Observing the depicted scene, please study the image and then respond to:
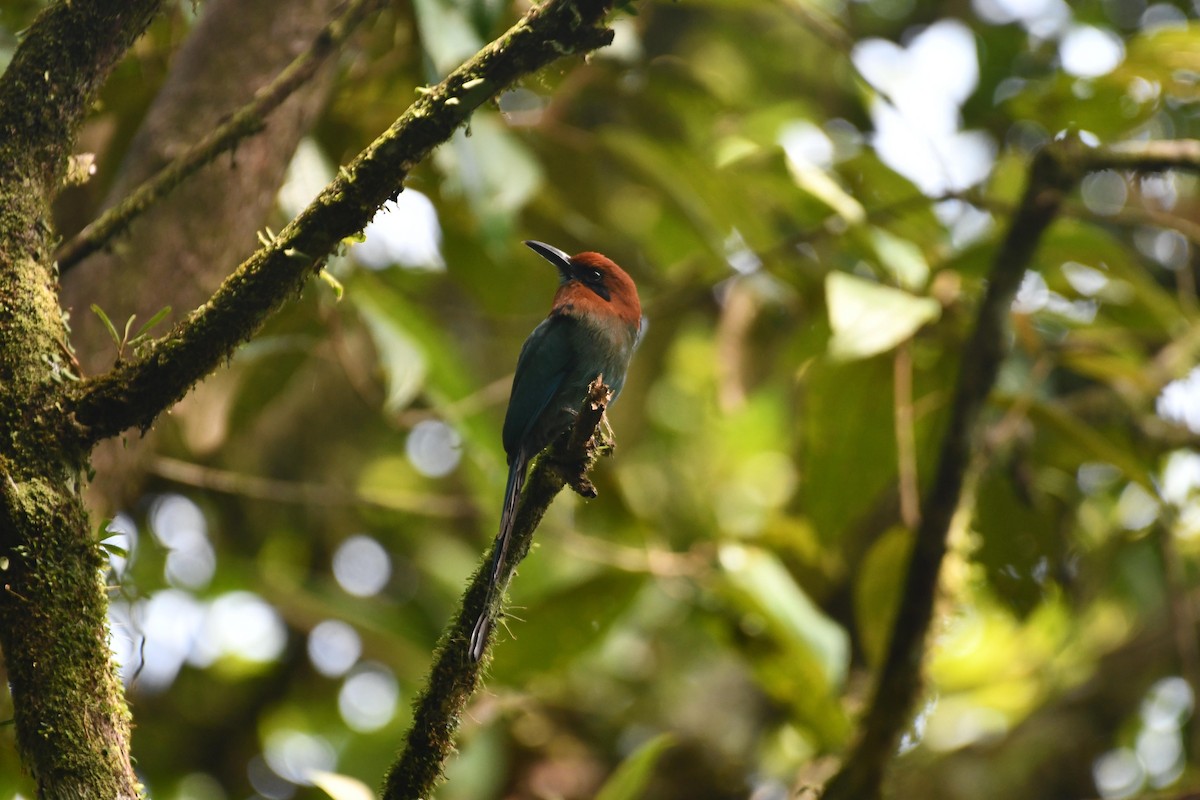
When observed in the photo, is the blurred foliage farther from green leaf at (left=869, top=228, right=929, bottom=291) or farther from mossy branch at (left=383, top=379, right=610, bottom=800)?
mossy branch at (left=383, top=379, right=610, bottom=800)

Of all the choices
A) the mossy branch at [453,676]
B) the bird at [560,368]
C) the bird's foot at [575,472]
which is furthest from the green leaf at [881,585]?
the mossy branch at [453,676]

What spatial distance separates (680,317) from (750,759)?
2265mm

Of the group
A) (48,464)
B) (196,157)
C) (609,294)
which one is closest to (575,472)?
(48,464)

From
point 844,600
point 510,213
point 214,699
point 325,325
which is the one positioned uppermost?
point 510,213

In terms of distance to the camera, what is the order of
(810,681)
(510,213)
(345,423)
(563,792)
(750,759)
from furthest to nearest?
1. (345,423)
2. (750,759)
3. (563,792)
4. (810,681)
5. (510,213)

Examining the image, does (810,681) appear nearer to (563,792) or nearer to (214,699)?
(563,792)

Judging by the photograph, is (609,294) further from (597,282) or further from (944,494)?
(944,494)

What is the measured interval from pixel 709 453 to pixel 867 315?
3971 mm

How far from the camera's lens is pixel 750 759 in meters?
5.24

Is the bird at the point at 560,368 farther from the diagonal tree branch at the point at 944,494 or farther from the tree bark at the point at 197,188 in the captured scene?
the diagonal tree branch at the point at 944,494

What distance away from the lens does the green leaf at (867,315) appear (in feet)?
10.7

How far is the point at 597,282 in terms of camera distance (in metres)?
3.60

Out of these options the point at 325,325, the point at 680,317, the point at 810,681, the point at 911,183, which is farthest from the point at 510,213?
the point at 680,317

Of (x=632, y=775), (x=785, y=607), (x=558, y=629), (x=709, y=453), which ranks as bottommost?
(x=709, y=453)
